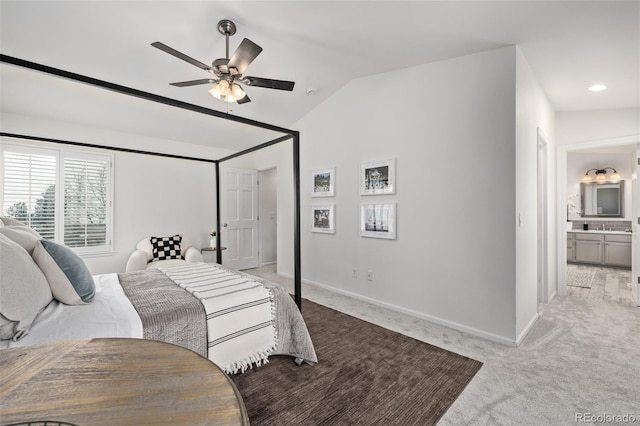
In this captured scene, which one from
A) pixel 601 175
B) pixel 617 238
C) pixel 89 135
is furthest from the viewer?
pixel 601 175

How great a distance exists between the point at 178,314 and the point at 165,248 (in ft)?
9.89

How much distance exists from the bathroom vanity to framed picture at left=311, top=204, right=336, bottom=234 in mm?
5462

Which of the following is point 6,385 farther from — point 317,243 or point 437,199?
point 317,243

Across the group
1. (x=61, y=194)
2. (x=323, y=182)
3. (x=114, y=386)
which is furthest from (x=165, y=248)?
(x=114, y=386)

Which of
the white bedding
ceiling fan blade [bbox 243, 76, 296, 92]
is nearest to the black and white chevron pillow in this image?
the white bedding

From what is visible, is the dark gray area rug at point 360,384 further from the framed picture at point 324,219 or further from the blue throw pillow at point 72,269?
the framed picture at point 324,219

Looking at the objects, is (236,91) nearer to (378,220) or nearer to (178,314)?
(178,314)

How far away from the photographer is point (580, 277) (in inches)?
190

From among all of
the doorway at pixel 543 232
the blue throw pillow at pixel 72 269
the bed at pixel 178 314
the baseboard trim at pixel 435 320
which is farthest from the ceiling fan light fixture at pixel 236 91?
the doorway at pixel 543 232

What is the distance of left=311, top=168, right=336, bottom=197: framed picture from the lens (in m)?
4.13

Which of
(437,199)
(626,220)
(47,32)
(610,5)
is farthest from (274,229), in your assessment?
(626,220)

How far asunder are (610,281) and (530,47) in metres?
4.38

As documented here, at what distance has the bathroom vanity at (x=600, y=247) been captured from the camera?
536 centimetres

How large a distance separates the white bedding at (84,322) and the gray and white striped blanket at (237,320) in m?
0.40
